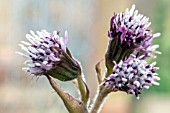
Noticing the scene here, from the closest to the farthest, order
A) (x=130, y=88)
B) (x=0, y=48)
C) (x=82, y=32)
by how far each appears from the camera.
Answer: (x=130, y=88) → (x=0, y=48) → (x=82, y=32)

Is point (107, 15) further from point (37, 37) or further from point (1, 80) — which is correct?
point (37, 37)

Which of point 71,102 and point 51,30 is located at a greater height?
point 51,30

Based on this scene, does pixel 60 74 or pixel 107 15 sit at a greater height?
pixel 107 15

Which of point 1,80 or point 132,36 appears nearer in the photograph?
point 132,36

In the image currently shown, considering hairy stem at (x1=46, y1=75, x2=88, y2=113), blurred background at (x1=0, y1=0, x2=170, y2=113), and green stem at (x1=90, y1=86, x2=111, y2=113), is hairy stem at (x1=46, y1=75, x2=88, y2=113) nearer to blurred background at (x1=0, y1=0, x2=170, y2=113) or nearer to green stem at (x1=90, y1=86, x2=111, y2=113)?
green stem at (x1=90, y1=86, x2=111, y2=113)

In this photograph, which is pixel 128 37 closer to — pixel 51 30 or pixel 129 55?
pixel 129 55

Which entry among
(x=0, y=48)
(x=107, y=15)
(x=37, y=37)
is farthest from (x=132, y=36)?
(x=107, y=15)

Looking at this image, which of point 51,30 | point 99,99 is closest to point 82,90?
point 99,99

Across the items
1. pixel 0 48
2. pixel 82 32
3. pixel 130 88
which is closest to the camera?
pixel 130 88
